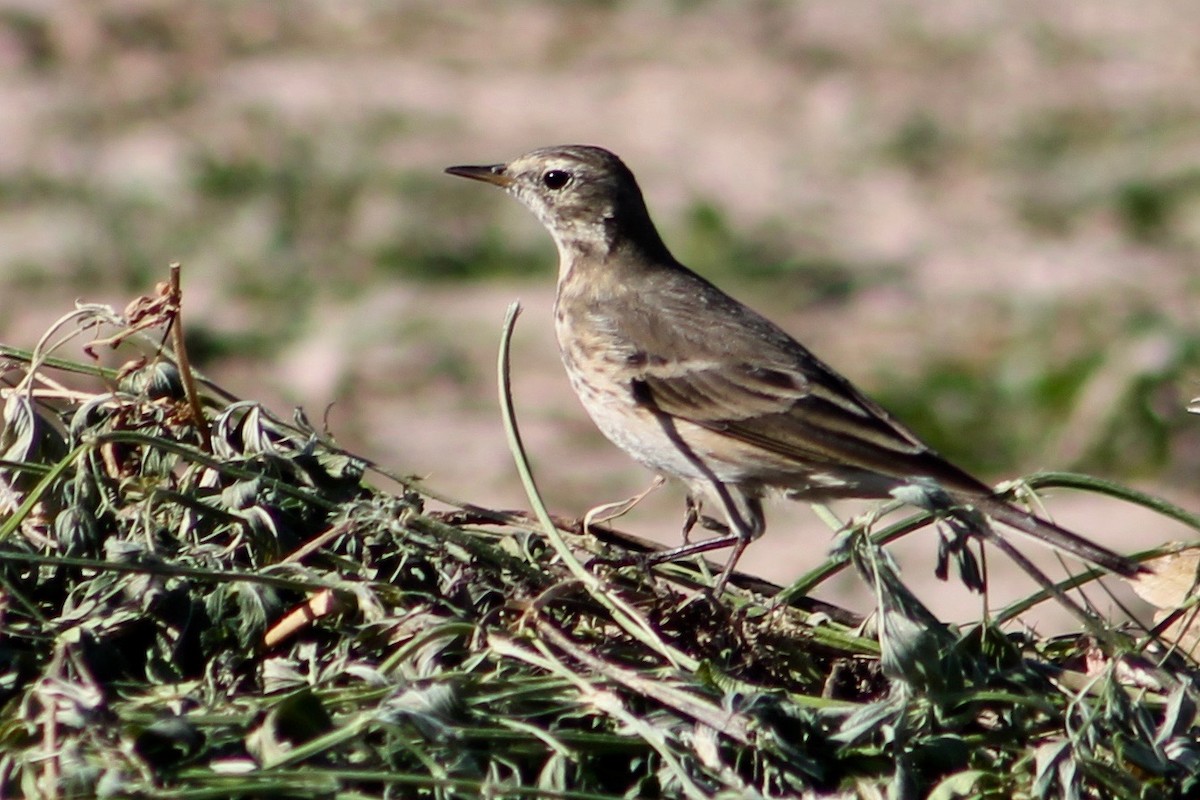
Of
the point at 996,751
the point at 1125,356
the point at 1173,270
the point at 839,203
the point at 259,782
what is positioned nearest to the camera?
the point at 259,782

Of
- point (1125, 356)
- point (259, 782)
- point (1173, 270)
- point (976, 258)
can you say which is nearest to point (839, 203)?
point (976, 258)

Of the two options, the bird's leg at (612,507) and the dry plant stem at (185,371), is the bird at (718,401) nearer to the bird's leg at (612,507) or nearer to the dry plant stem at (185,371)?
the bird's leg at (612,507)

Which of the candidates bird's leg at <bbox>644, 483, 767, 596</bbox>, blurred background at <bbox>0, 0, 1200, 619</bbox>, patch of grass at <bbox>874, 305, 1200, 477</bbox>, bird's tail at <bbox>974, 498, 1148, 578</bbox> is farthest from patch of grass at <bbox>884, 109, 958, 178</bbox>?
bird's tail at <bbox>974, 498, 1148, 578</bbox>

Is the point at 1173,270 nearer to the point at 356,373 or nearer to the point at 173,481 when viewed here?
the point at 356,373

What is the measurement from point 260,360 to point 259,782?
8.00 metres

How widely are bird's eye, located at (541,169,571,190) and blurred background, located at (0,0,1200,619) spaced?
200 centimetres

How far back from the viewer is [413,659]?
3.31m

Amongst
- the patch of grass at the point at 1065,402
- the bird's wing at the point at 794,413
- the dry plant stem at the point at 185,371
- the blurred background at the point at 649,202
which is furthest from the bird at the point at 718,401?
the patch of grass at the point at 1065,402

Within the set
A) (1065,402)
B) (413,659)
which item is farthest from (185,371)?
(1065,402)

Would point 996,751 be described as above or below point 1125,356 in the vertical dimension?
above

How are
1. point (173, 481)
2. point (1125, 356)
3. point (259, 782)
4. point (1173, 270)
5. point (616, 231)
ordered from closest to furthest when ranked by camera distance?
point (259, 782)
point (173, 481)
point (616, 231)
point (1125, 356)
point (1173, 270)

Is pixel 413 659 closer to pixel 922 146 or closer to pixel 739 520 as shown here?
pixel 739 520

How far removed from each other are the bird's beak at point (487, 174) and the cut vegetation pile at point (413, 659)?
298 centimetres

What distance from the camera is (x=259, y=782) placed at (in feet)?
9.73
